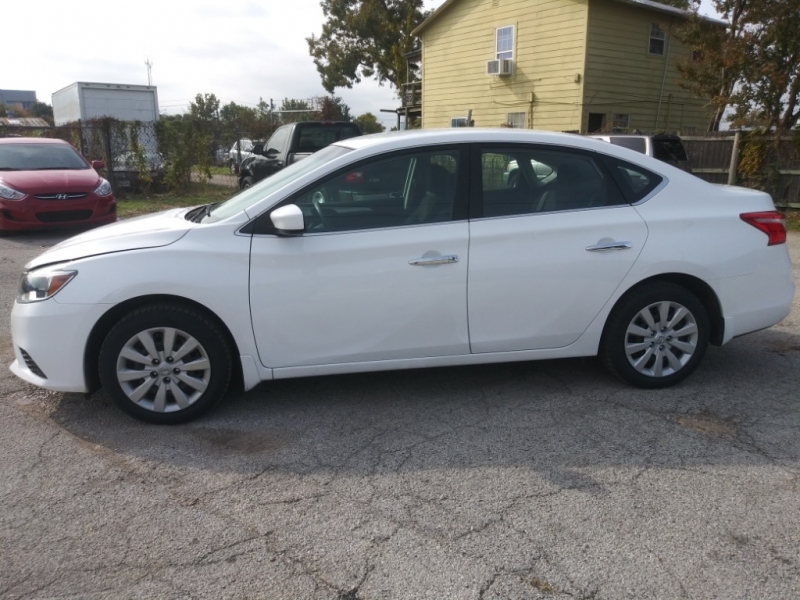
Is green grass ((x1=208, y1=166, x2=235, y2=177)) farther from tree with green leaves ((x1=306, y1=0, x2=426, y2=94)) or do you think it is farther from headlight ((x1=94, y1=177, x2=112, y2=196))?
tree with green leaves ((x1=306, y1=0, x2=426, y2=94))

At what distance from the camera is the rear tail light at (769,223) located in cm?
454

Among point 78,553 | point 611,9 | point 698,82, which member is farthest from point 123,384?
point 611,9

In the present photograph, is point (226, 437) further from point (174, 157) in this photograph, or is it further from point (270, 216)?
point (174, 157)

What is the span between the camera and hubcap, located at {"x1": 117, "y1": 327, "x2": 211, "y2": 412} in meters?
3.96

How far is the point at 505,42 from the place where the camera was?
935 inches

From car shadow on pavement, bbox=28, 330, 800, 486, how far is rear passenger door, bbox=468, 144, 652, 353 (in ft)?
1.51

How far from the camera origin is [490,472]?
3498mm

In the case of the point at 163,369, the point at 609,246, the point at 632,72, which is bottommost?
the point at 163,369

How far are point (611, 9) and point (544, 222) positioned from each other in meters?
19.8

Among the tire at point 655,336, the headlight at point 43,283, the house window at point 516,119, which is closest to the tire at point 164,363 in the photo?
the headlight at point 43,283

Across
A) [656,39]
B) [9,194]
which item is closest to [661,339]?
[9,194]

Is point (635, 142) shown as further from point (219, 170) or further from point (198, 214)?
point (219, 170)

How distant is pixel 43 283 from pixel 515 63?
2177 centimetres

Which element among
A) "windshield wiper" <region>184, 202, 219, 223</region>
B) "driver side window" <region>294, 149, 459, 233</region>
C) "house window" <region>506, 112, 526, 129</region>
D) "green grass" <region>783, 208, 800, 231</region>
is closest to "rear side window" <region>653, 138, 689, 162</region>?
"green grass" <region>783, 208, 800, 231</region>
